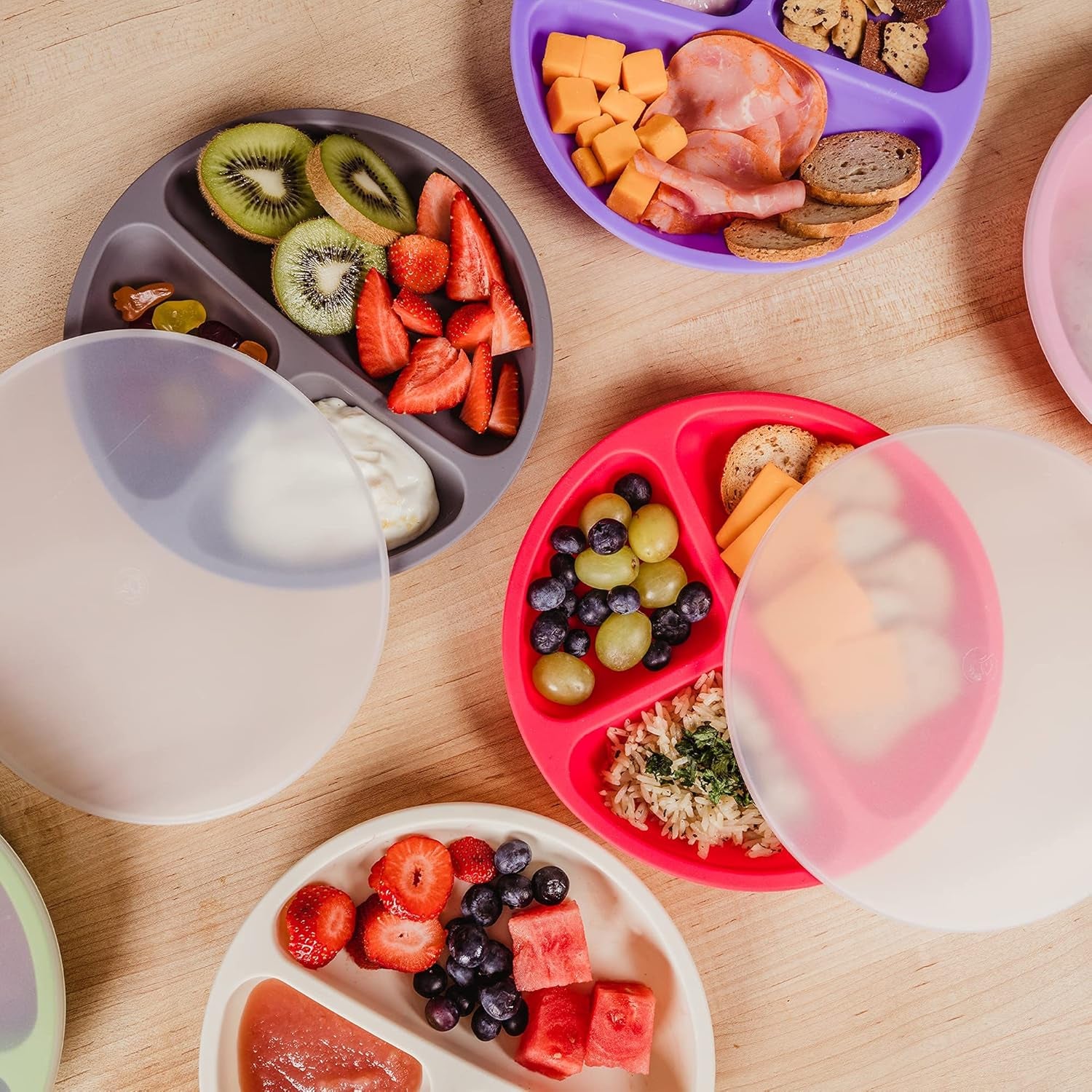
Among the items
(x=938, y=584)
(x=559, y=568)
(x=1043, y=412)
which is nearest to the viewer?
(x=938, y=584)

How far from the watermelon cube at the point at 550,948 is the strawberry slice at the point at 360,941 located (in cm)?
20

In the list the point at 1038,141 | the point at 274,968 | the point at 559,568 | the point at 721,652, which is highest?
the point at 1038,141

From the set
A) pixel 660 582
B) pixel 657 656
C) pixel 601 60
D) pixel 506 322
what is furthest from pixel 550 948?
pixel 601 60

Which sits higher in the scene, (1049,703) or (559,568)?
(559,568)

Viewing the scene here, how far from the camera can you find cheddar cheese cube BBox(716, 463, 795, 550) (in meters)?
1.14

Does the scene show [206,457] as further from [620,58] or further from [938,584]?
[938,584]

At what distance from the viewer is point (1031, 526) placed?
1104 millimetres

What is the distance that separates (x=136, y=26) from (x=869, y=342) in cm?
120

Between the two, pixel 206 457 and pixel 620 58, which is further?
pixel 620 58

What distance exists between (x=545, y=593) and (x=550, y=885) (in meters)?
0.41

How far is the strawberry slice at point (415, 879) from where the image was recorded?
1.15 meters

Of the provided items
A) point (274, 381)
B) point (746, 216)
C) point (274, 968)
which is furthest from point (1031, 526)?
point (274, 968)

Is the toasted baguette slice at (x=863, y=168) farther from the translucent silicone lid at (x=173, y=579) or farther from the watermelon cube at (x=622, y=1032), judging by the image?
the watermelon cube at (x=622, y=1032)

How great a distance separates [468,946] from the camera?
1165 mm
